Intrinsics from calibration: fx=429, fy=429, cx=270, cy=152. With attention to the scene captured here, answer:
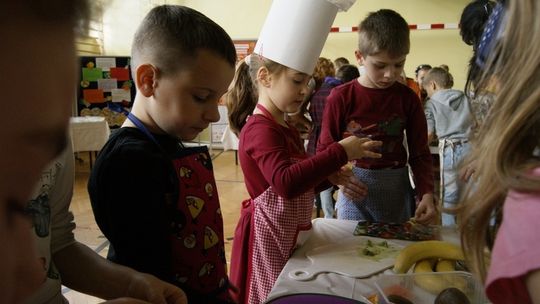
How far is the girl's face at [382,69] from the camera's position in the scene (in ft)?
4.50

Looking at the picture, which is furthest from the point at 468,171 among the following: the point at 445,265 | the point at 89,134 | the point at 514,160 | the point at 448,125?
the point at 89,134

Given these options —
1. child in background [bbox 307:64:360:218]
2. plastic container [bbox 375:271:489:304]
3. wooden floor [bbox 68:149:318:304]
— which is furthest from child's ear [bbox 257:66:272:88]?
child in background [bbox 307:64:360:218]

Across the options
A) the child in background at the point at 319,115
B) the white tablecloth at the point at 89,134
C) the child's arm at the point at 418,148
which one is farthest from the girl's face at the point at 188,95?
the white tablecloth at the point at 89,134

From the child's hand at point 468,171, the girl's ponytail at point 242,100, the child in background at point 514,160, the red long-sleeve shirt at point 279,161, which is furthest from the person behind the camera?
the girl's ponytail at point 242,100

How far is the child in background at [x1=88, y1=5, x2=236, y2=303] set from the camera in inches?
27.2

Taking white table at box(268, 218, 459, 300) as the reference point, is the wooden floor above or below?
below

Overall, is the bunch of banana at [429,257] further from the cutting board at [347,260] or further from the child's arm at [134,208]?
the child's arm at [134,208]

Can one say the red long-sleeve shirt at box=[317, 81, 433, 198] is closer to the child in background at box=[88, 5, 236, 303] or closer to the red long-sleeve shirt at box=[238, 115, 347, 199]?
the red long-sleeve shirt at box=[238, 115, 347, 199]

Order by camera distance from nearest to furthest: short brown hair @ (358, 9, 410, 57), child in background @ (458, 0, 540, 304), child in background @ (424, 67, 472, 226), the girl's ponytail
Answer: child in background @ (458, 0, 540, 304) < short brown hair @ (358, 9, 410, 57) < the girl's ponytail < child in background @ (424, 67, 472, 226)

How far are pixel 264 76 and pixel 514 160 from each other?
911 millimetres

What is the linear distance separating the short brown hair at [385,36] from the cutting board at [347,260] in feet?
2.09

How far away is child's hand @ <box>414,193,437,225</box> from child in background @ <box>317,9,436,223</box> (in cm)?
8

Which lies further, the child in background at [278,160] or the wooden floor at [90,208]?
the wooden floor at [90,208]

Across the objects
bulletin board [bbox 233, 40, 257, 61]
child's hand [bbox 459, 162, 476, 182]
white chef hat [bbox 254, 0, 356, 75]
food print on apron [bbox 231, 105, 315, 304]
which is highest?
bulletin board [bbox 233, 40, 257, 61]
